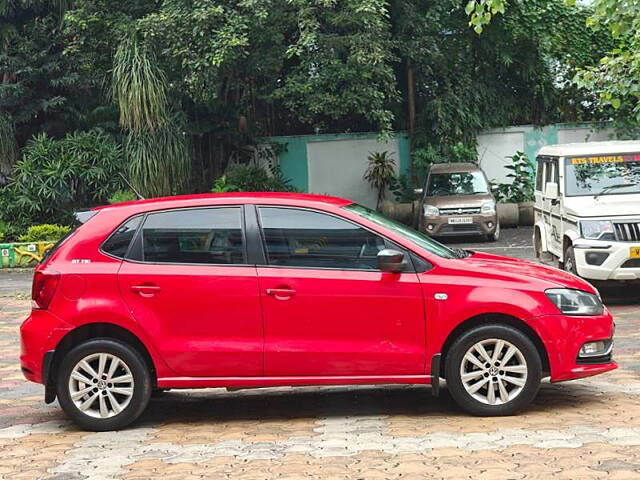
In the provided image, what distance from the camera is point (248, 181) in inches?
1062

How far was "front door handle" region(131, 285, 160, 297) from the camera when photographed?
7746 millimetres

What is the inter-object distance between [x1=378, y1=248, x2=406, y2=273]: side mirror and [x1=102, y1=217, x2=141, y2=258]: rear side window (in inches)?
70.9

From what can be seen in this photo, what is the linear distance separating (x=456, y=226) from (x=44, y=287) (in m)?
16.6

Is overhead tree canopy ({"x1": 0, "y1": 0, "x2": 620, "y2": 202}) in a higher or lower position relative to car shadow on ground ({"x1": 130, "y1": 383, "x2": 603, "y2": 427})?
higher

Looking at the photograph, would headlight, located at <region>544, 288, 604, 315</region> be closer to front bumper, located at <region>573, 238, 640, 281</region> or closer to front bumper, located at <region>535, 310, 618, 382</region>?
front bumper, located at <region>535, 310, 618, 382</region>

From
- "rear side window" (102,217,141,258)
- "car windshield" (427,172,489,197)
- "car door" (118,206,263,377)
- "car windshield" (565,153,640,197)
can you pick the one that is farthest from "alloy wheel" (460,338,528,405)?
"car windshield" (427,172,489,197)

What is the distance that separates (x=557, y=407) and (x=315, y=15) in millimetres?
17100

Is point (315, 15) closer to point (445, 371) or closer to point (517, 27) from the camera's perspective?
point (517, 27)

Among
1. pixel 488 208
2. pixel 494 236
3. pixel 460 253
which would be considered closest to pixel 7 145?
pixel 488 208

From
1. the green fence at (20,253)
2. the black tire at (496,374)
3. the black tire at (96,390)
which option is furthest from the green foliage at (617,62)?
the green fence at (20,253)

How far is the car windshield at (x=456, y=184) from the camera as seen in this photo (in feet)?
80.5

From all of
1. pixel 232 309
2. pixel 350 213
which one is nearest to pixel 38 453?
pixel 232 309

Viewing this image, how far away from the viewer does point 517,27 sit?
2802 centimetres

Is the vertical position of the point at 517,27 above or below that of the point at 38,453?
above
